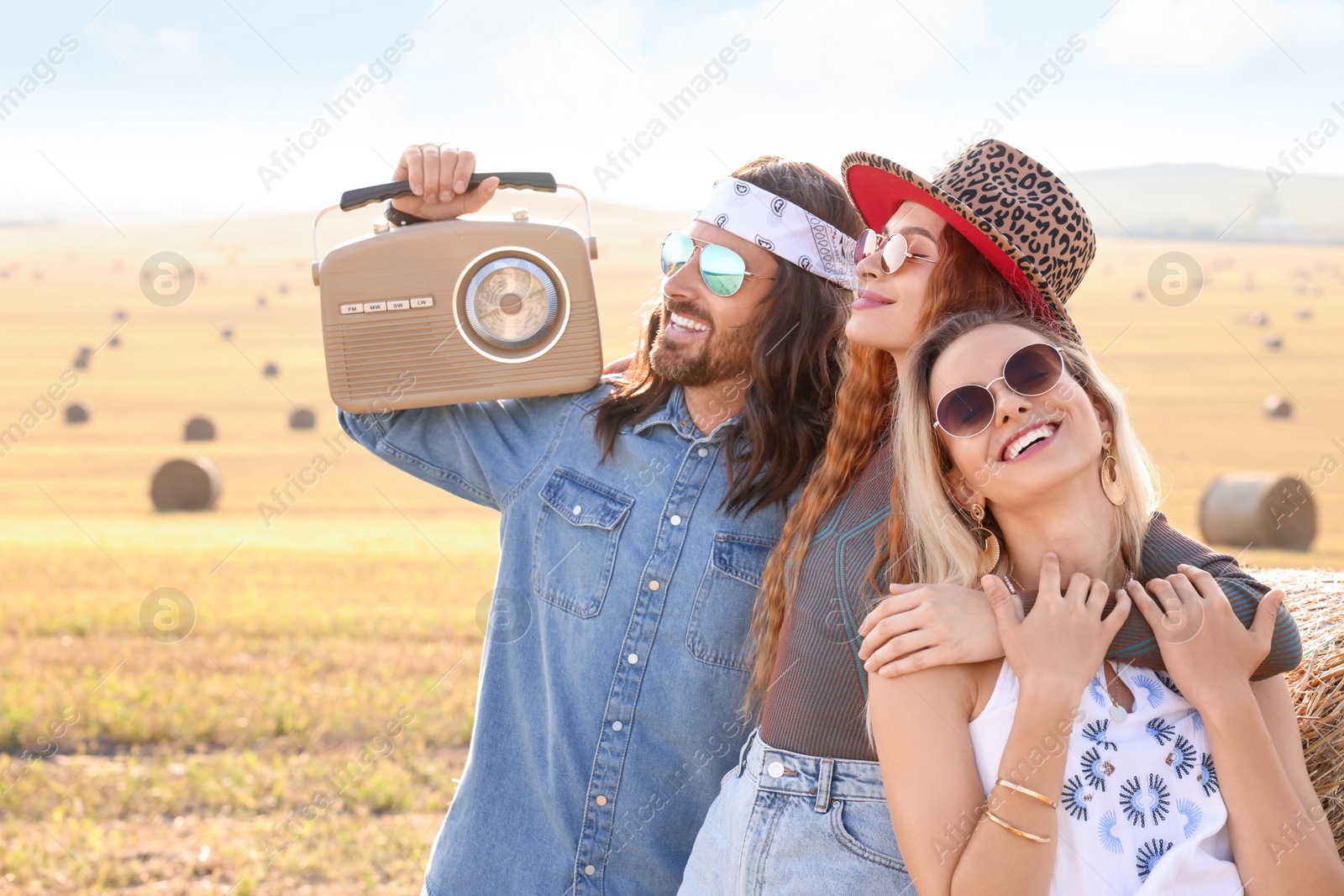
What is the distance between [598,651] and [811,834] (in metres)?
0.72

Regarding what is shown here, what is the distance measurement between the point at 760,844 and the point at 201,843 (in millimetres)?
3832

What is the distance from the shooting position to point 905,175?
90.8 inches

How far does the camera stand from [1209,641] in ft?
6.00

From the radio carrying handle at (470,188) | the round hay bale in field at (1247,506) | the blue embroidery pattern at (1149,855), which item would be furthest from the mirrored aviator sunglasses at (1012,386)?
the round hay bale in field at (1247,506)

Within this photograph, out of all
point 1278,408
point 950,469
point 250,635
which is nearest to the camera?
point 950,469

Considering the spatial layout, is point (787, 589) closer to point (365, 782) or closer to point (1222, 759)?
point (1222, 759)

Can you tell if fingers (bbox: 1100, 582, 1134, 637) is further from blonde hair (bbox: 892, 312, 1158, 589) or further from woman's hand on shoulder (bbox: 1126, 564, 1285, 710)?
blonde hair (bbox: 892, 312, 1158, 589)

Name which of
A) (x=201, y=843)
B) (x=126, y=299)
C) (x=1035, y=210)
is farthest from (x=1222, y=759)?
(x=126, y=299)

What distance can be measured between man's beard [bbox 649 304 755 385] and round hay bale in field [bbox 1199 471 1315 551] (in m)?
13.2

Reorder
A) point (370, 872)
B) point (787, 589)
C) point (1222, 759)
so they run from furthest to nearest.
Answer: point (370, 872) → point (787, 589) → point (1222, 759)

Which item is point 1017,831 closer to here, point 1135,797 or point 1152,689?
point 1135,797

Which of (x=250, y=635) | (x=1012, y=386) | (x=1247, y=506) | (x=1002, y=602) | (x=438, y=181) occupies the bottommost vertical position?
(x=250, y=635)

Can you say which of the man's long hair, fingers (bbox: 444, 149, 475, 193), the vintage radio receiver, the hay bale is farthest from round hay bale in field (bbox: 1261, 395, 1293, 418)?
fingers (bbox: 444, 149, 475, 193)

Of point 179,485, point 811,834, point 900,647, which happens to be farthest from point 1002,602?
point 179,485
